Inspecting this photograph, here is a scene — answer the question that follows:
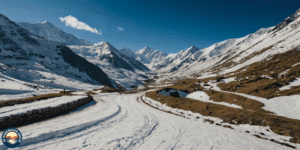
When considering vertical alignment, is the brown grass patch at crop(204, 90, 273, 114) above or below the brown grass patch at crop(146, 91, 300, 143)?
above

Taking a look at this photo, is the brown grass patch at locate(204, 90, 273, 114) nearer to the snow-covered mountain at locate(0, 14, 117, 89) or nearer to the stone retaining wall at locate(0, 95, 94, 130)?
the stone retaining wall at locate(0, 95, 94, 130)

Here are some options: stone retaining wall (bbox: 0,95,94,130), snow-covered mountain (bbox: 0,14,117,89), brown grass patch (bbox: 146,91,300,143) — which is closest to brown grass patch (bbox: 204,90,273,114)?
brown grass patch (bbox: 146,91,300,143)

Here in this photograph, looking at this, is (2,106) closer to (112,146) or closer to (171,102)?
(112,146)

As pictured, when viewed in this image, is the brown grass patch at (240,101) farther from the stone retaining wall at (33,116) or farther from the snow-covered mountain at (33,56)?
the snow-covered mountain at (33,56)

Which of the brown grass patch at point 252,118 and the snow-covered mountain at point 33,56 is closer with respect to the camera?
the brown grass patch at point 252,118

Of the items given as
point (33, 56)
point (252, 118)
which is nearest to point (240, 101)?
point (252, 118)

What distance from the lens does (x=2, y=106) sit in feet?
48.5

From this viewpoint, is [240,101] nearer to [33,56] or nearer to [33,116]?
[33,116]

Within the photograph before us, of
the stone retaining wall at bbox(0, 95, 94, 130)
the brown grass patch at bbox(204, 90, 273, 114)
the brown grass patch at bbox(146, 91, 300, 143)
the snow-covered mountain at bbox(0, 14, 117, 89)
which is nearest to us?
the stone retaining wall at bbox(0, 95, 94, 130)

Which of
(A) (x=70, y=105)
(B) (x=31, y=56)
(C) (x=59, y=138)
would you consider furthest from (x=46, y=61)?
(C) (x=59, y=138)

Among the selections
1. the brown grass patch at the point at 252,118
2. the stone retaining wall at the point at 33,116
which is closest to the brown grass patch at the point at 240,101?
the brown grass patch at the point at 252,118

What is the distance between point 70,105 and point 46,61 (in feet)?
642

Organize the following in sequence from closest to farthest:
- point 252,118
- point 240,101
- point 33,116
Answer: point 33,116, point 252,118, point 240,101

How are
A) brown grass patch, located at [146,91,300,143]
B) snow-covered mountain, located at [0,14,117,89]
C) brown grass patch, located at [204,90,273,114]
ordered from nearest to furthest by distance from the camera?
brown grass patch, located at [146,91,300,143] → brown grass patch, located at [204,90,273,114] → snow-covered mountain, located at [0,14,117,89]
